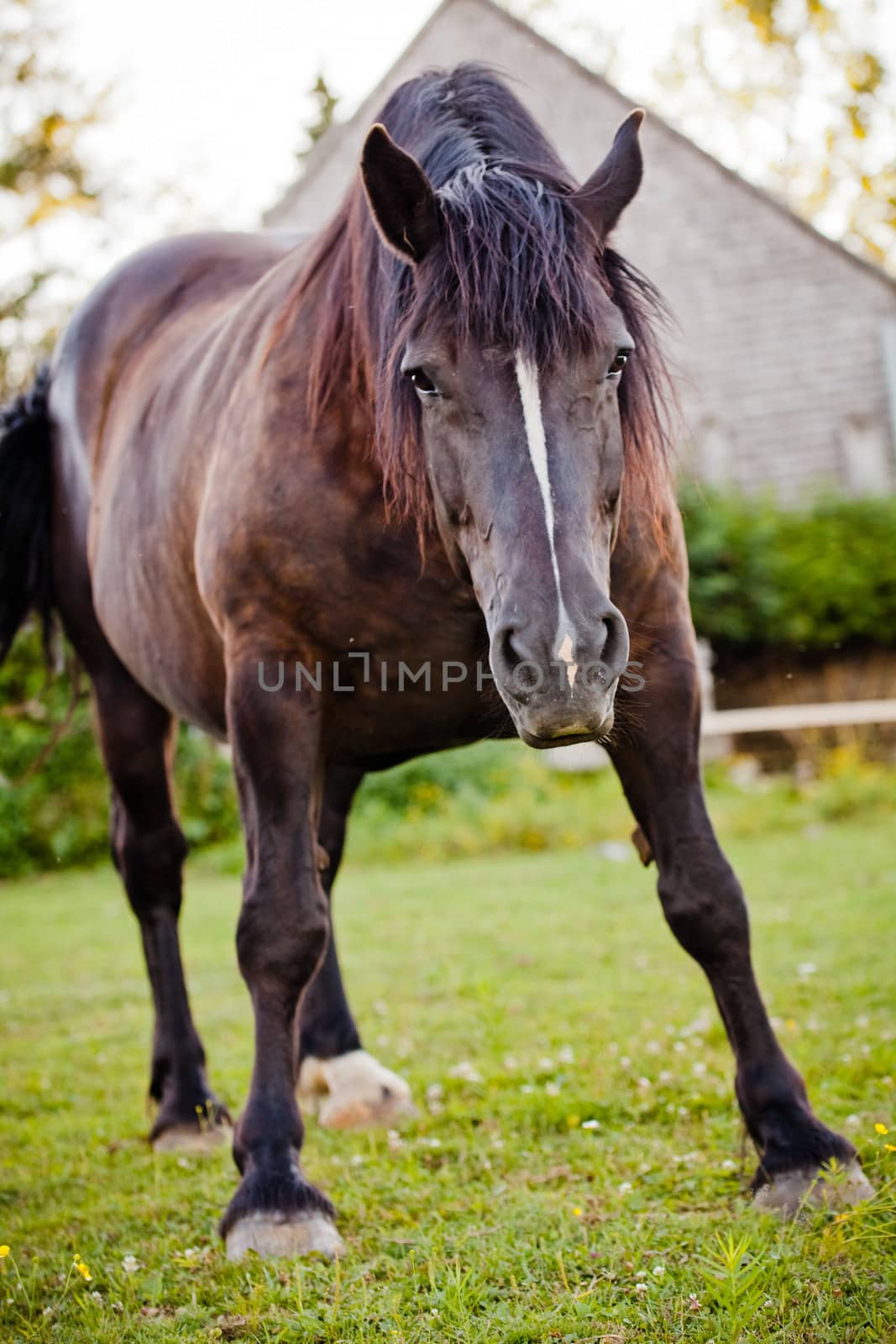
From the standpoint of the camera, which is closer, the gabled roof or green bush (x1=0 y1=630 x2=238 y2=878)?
green bush (x1=0 y1=630 x2=238 y2=878)

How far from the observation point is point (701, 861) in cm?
286

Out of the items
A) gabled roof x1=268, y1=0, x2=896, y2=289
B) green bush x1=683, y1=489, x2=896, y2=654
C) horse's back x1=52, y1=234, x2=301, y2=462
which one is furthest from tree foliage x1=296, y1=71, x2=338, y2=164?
horse's back x1=52, y1=234, x2=301, y2=462

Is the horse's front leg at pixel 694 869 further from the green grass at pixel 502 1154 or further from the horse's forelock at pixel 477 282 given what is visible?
the horse's forelock at pixel 477 282

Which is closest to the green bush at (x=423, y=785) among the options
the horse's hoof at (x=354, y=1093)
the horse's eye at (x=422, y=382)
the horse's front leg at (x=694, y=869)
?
the horse's hoof at (x=354, y=1093)

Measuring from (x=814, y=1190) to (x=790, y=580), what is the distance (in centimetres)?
1295

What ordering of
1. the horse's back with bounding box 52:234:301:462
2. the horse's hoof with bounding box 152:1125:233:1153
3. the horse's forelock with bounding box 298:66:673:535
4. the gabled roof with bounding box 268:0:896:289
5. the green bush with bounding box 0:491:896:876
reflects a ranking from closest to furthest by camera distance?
1. the horse's forelock with bounding box 298:66:673:535
2. the horse's hoof with bounding box 152:1125:233:1153
3. the horse's back with bounding box 52:234:301:462
4. the green bush with bounding box 0:491:896:876
5. the gabled roof with bounding box 268:0:896:289

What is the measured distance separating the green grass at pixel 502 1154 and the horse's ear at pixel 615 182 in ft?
6.96

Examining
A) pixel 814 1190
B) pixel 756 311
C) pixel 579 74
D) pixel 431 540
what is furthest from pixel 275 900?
pixel 579 74

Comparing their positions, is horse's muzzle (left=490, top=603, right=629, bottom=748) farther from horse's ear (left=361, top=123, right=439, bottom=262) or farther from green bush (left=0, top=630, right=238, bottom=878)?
green bush (left=0, top=630, right=238, bottom=878)

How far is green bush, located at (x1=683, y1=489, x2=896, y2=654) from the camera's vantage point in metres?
14.6

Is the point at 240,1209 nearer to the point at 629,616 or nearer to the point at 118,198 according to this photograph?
the point at 629,616

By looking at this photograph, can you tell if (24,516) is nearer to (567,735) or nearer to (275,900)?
(275,900)

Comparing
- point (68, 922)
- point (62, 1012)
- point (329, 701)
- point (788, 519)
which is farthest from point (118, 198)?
point (329, 701)

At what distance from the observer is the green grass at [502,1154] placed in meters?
2.27
